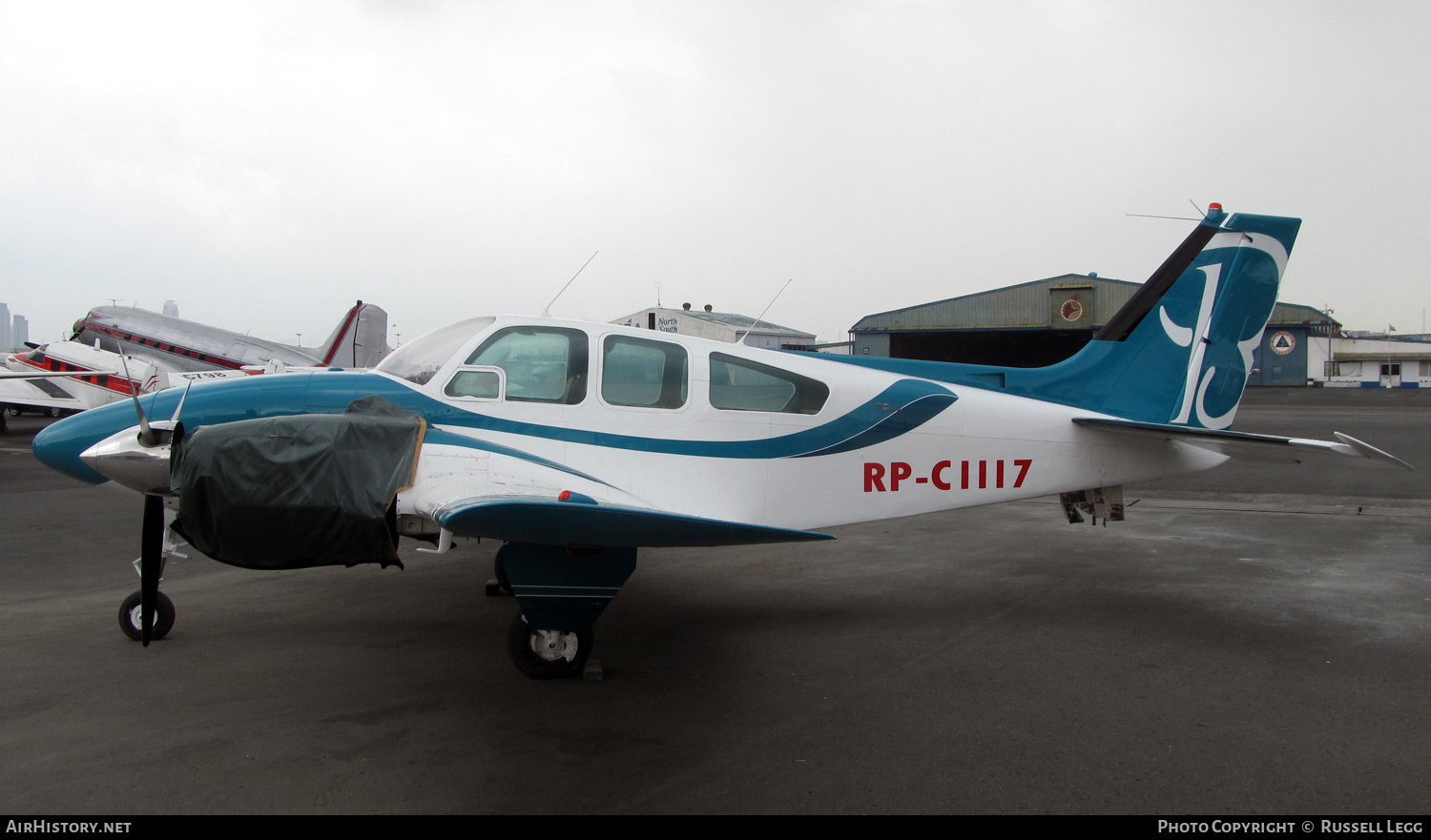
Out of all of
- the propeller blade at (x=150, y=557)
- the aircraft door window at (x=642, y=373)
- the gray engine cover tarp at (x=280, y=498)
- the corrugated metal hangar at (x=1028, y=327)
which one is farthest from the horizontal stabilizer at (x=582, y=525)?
the corrugated metal hangar at (x=1028, y=327)

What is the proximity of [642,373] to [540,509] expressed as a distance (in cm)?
183

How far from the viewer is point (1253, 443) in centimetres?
552

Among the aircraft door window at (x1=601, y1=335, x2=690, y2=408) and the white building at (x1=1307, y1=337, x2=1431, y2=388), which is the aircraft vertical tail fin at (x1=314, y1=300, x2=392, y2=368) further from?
the white building at (x1=1307, y1=337, x2=1431, y2=388)

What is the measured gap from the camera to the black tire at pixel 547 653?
15.6 feet

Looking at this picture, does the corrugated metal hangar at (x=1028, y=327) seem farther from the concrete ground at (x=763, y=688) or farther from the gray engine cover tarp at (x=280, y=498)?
the gray engine cover tarp at (x=280, y=498)

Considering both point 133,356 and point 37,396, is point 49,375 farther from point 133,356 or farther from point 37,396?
point 133,356

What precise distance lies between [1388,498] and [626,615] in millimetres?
11321

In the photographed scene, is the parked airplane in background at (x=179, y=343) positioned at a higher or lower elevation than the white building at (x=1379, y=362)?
lower

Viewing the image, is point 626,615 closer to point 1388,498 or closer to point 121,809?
point 121,809

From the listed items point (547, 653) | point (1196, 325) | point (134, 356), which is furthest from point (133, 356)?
point (1196, 325)

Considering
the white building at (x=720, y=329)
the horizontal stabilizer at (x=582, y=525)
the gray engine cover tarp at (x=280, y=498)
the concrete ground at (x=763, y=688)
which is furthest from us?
the white building at (x=720, y=329)

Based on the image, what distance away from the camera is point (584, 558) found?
4.69m

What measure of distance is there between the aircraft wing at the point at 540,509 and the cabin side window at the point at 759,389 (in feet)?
3.33

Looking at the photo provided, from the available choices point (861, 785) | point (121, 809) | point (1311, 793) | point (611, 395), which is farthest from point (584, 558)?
point (1311, 793)
